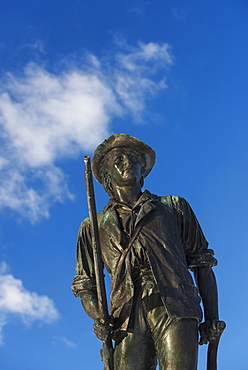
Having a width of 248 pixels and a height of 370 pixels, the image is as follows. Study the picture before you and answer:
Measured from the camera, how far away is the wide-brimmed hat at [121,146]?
9.12 meters

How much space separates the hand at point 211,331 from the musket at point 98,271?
3.43ft

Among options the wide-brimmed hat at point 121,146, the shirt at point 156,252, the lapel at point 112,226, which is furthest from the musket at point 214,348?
the wide-brimmed hat at point 121,146

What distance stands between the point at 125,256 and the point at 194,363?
144cm

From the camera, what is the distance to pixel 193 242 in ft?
28.8

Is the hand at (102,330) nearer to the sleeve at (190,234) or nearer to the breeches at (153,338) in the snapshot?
the breeches at (153,338)

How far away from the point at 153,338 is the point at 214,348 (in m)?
0.73

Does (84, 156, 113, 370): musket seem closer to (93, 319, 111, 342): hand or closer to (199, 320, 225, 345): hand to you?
(93, 319, 111, 342): hand

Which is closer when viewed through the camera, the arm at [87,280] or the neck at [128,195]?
the arm at [87,280]

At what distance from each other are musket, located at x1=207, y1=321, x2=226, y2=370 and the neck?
181cm

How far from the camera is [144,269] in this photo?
27.2ft

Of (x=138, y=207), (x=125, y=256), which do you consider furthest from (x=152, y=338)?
(x=138, y=207)

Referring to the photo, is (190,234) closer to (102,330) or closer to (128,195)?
(128,195)

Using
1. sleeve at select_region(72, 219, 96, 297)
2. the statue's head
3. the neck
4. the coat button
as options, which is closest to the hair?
the statue's head

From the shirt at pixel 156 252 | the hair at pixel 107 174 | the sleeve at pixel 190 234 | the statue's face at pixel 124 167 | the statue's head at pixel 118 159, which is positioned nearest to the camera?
the shirt at pixel 156 252
